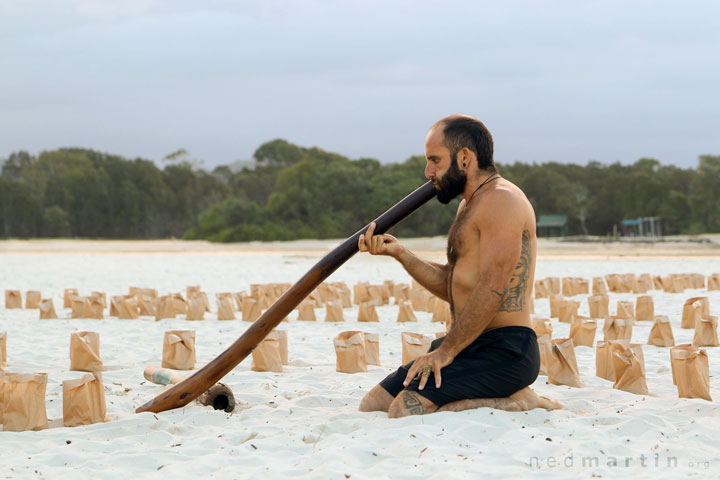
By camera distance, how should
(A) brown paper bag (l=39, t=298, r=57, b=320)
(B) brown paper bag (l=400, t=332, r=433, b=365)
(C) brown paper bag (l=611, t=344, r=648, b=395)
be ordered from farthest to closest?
1. (A) brown paper bag (l=39, t=298, r=57, b=320)
2. (B) brown paper bag (l=400, t=332, r=433, b=365)
3. (C) brown paper bag (l=611, t=344, r=648, b=395)

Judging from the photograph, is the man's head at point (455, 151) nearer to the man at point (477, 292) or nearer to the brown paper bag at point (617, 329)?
the man at point (477, 292)

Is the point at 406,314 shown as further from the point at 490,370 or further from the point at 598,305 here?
the point at 490,370

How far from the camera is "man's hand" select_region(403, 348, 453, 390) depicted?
380cm

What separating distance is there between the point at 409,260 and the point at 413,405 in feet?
2.63

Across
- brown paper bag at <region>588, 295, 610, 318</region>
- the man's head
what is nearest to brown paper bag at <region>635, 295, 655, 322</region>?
brown paper bag at <region>588, 295, 610, 318</region>

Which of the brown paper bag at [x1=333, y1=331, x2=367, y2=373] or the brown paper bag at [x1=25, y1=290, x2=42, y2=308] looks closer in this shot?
the brown paper bag at [x1=333, y1=331, x2=367, y2=373]

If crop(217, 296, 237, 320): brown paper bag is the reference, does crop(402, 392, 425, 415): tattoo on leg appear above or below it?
below

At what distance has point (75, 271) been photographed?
58.7ft

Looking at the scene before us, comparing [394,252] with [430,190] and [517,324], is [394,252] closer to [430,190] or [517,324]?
[430,190]

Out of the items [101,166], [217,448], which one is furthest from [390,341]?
[101,166]

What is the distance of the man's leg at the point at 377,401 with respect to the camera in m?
4.01

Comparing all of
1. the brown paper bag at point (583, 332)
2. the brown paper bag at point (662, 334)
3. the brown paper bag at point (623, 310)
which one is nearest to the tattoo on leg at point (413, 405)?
the brown paper bag at point (583, 332)

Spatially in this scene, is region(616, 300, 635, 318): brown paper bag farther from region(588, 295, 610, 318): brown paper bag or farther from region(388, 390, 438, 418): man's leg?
region(388, 390, 438, 418): man's leg

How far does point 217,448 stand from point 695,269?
1666cm
